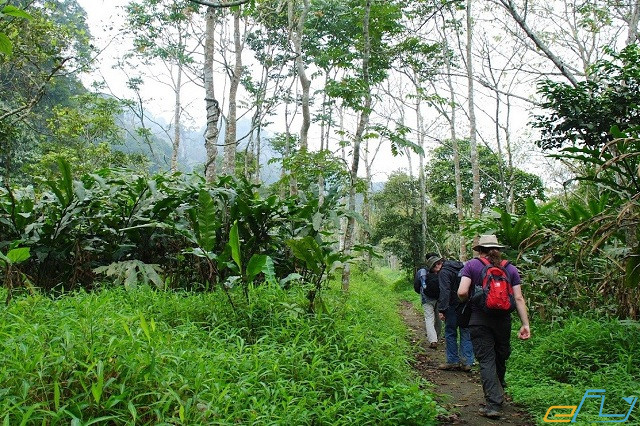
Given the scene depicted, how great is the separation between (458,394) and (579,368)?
130cm

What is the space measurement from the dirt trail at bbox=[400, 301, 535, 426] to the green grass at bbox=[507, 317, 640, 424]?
0.64 feet

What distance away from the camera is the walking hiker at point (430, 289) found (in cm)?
688

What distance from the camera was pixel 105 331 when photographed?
3.00 m

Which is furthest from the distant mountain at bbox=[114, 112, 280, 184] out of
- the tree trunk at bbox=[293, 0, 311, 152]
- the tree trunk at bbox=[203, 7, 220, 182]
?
the tree trunk at bbox=[293, 0, 311, 152]

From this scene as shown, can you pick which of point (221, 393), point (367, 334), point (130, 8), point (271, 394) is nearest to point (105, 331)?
point (221, 393)

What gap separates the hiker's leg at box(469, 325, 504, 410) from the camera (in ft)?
13.0

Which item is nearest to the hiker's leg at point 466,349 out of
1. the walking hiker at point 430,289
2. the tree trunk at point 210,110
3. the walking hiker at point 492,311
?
the walking hiker at point 430,289

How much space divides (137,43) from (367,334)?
18289mm

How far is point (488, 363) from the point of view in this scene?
4.06 meters

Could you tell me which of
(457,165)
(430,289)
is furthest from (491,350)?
(457,165)

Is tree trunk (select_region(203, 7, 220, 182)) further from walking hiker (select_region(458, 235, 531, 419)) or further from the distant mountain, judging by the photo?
walking hiker (select_region(458, 235, 531, 419))

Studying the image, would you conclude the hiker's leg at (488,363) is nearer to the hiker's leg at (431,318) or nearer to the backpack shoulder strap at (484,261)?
the backpack shoulder strap at (484,261)

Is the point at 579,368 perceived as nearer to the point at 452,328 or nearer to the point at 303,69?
the point at 452,328

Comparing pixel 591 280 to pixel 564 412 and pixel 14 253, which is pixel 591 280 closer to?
pixel 564 412
